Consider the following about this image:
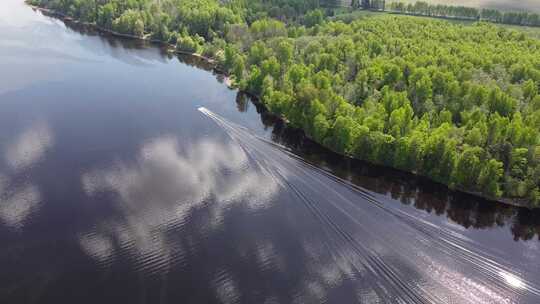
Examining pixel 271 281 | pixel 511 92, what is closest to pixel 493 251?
pixel 271 281

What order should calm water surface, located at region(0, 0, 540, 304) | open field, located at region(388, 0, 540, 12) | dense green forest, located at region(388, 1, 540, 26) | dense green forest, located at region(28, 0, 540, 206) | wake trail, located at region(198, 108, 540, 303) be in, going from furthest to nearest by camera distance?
open field, located at region(388, 0, 540, 12) → dense green forest, located at region(388, 1, 540, 26) → dense green forest, located at region(28, 0, 540, 206) → wake trail, located at region(198, 108, 540, 303) → calm water surface, located at region(0, 0, 540, 304)

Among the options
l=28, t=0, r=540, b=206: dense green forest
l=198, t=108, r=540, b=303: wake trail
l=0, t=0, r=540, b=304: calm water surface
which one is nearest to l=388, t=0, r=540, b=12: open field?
l=28, t=0, r=540, b=206: dense green forest

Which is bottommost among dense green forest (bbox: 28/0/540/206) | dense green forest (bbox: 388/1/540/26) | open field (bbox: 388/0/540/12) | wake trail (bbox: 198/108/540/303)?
wake trail (bbox: 198/108/540/303)

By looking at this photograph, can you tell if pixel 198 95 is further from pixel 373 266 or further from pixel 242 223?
pixel 373 266

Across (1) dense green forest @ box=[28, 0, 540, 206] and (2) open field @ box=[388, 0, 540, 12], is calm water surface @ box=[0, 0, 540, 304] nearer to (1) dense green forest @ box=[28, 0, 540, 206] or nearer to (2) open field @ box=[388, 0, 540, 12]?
(1) dense green forest @ box=[28, 0, 540, 206]

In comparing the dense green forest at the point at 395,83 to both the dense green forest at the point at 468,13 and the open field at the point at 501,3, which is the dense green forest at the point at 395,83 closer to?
the dense green forest at the point at 468,13

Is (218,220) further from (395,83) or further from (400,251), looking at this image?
(395,83)

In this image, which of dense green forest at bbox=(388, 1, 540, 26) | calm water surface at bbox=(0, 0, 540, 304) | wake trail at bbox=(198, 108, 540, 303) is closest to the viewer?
calm water surface at bbox=(0, 0, 540, 304)
